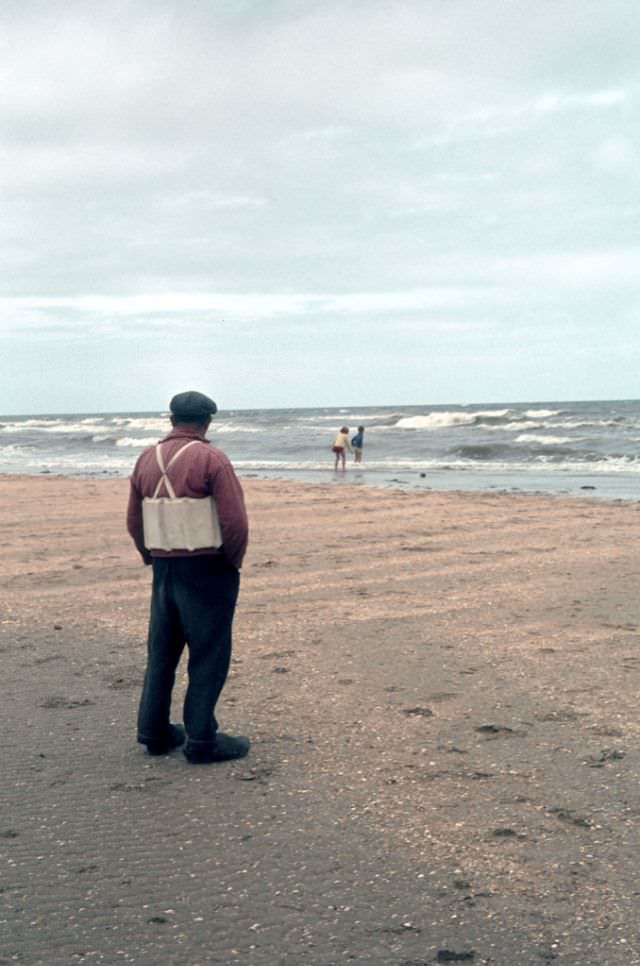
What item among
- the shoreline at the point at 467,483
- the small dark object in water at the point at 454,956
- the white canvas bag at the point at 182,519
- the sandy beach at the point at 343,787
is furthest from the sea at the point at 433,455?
the small dark object in water at the point at 454,956

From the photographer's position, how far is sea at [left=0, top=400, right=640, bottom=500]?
904 inches

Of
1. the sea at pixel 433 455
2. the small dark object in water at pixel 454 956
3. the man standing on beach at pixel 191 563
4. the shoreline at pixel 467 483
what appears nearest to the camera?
the small dark object in water at pixel 454 956

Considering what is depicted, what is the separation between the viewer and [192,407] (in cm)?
457

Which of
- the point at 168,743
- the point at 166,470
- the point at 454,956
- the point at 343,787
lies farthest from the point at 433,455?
the point at 454,956

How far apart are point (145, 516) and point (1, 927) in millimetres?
1910

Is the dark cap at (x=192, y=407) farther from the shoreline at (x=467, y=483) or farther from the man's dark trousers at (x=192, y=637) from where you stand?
the shoreline at (x=467, y=483)

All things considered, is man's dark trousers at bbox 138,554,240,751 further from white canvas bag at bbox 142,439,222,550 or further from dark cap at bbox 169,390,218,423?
dark cap at bbox 169,390,218,423

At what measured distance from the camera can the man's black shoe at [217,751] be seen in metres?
4.54

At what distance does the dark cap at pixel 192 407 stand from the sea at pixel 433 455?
47.1ft

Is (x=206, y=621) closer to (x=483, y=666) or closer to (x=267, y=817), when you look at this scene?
(x=267, y=817)

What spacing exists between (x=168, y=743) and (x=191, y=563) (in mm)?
884

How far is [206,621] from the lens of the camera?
450cm

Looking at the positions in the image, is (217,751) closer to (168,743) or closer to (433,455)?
(168,743)

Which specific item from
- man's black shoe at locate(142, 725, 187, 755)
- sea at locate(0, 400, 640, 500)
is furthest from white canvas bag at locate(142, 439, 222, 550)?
sea at locate(0, 400, 640, 500)
